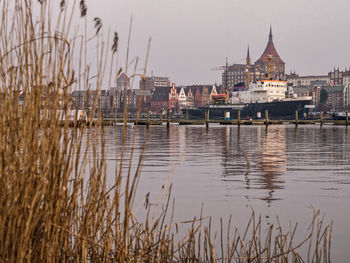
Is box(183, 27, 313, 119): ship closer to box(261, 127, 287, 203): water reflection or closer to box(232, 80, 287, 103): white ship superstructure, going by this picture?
box(232, 80, 287, 103): white ship superstructure

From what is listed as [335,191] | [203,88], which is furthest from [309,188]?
[203,88]

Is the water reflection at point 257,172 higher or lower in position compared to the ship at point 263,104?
lower

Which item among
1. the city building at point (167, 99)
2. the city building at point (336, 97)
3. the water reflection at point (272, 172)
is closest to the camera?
the water reflection at point (272, 172)

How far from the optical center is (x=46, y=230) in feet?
10.4

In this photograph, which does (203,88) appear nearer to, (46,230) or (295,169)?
(295,169)

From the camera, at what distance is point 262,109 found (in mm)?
89312

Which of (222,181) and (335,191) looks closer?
(335,191)

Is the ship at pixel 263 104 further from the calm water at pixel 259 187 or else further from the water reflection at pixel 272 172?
the calm water at pixel 259 187

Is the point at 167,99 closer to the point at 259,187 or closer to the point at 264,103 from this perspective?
the point at 264,103

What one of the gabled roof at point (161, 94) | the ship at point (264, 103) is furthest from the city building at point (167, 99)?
the ship at point (264, 103)

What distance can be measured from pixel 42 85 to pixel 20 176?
57cm

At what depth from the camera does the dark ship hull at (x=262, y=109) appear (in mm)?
87250

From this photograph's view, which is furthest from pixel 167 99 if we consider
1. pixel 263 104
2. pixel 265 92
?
pixel 263 104

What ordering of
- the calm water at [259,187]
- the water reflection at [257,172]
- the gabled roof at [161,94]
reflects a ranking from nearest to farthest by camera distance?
1. the calm water at [259,187]
2. the water reflection at [257,172]
3. the gabled roof at [161,94]
